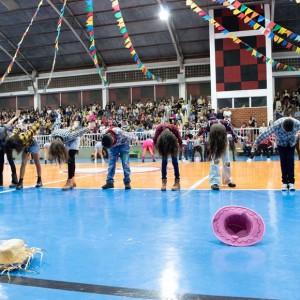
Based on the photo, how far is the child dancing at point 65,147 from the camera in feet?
21.1

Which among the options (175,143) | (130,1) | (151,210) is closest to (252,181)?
(175,143)

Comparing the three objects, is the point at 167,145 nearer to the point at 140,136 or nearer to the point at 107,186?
the point at 107,186

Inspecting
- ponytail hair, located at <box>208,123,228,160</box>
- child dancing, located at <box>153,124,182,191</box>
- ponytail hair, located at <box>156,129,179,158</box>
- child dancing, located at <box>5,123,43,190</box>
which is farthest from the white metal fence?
ponytail hair, located at <box>208,123,228,160</box>

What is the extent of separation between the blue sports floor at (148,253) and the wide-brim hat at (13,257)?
8cm

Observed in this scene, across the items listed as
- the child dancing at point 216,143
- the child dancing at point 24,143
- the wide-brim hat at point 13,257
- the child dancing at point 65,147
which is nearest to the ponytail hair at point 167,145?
the child dancing at point 216,143

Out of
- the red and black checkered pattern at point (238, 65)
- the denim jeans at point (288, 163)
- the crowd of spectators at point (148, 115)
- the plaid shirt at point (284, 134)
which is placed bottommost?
the denim jeans at point (288, 163)

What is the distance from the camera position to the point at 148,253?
291 cm

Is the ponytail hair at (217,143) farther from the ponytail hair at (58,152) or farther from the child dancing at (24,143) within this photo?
the child dancing at (24,143)

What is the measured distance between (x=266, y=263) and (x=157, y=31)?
22134mm

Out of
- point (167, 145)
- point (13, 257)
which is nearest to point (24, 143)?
point (167, 145)

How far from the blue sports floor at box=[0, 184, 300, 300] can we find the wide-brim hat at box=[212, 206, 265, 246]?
3.3 inches

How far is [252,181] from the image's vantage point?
750 cm

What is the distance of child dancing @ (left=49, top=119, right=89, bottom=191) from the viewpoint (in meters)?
6.44

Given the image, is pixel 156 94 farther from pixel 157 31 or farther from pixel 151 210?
pixel 151 210
